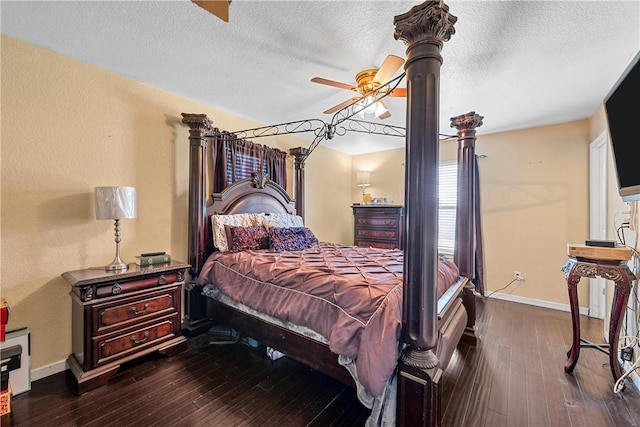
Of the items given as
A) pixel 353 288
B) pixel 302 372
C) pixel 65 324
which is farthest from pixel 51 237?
pixel 353 288

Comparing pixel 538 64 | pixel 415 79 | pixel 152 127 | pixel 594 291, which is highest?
pixel 538 64

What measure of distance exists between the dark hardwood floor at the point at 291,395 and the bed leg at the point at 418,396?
1.37 ft

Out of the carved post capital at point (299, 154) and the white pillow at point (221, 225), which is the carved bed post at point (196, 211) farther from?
the carved post capital at point (299, 154)

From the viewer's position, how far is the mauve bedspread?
1.41 meters

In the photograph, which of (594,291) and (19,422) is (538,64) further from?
(19,422)

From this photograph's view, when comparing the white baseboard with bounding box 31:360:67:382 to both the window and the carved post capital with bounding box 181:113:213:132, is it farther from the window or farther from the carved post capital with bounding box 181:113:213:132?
the window

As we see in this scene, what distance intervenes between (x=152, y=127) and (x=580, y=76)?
162 inches

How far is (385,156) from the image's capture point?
521 centimetres

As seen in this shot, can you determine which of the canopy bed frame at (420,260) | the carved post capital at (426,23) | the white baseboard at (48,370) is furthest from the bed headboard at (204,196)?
the carved post capital at (426,23)

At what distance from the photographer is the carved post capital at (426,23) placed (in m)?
1.16

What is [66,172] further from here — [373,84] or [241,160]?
[373,84]

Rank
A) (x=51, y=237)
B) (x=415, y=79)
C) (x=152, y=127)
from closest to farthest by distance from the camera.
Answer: (x=415, y=79) < (x=51, y=237) < (x=152, y=127)

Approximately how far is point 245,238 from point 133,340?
1.26 meters

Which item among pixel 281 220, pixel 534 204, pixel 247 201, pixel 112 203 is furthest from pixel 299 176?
pixel 534 204
